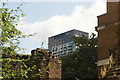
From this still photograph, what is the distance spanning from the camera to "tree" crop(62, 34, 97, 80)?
28.8 metres

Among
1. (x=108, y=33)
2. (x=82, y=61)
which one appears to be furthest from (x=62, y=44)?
(x=108, y=33)

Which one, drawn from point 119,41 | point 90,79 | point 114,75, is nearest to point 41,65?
point 114,75

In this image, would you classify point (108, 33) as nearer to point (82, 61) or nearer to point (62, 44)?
point (82, 61)

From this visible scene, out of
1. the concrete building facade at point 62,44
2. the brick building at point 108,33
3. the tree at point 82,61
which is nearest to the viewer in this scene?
the brick building at point 108,33

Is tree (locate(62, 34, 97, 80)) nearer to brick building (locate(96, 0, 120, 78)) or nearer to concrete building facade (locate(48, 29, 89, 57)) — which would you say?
brick building (locate(96, 0, 120, 78))

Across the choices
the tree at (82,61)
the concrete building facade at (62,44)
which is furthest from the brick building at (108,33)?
the concrete building facade at (62,44)

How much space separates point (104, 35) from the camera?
25.2 meters

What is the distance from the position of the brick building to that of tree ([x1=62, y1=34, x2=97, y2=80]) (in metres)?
3.93

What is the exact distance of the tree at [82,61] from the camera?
2881 cm

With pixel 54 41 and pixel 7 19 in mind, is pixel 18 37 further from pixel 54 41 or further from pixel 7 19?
pixel 54 41

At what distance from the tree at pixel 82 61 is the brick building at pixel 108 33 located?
393 cm

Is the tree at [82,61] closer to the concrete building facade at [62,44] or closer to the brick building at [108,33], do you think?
the brick building at [108,33]

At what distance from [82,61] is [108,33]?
6.96m

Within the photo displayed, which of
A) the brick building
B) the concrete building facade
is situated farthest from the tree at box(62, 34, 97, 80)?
the concrete building facade
